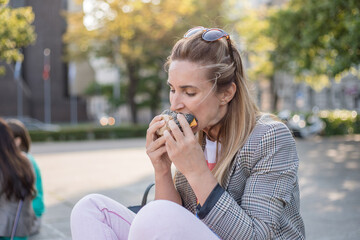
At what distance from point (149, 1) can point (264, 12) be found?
9.18 m

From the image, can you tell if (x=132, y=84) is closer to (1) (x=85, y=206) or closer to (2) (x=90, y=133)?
(2) (x=90, y=133)

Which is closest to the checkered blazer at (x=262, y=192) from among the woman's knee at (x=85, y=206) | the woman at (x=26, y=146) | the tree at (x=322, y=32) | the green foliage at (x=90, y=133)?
the woman's knee at (x=85, y=206)

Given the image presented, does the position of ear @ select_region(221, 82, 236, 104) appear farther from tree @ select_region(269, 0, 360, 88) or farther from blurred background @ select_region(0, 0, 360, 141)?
tree @ select_region(269, 0, 360, 88)

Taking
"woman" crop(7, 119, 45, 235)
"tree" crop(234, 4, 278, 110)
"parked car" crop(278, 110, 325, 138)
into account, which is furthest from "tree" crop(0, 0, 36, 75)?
"tree" crop(234, 4, 278, 110)

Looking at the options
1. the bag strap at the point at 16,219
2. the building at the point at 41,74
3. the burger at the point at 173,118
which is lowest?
the building at the point at 41,74

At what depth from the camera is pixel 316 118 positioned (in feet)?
76.5

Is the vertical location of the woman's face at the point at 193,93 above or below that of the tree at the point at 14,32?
above

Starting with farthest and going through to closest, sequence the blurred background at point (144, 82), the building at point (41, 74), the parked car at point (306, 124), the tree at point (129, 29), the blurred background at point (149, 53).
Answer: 1. the building at point (41, 74)
2. the tree at point (129, 29)
3. the parked car at point (306, 124)
4. the blurred background at point (149, 53)
5. the blurred background at point (144, 82)

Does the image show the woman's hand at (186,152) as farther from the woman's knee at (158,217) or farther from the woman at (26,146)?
the woman at (26,146)

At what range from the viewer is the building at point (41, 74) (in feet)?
139

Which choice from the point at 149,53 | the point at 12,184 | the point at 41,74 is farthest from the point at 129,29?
the point at 41,74

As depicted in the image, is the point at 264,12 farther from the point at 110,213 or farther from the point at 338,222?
the point at 110,213

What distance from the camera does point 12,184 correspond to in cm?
369

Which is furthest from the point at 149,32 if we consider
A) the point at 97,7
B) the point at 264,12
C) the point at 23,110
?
the point at 23,110
